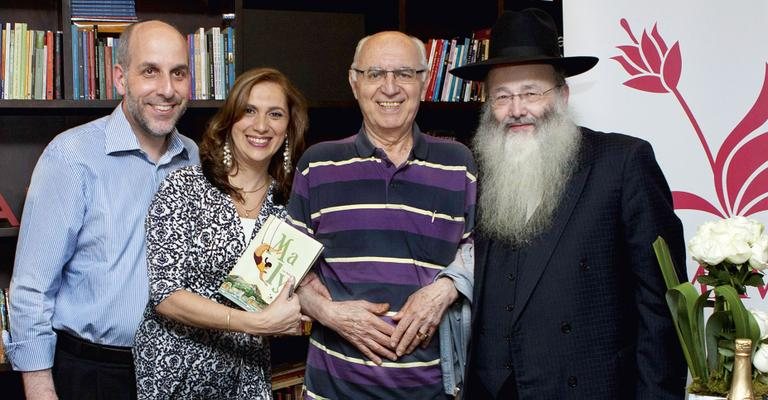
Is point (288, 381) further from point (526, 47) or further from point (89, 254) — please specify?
point (526, 47)

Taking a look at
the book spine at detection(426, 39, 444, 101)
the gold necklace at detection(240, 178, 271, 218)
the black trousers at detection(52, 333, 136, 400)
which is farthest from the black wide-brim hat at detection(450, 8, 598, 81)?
the book spine at detection(426, 39, 444, 101)

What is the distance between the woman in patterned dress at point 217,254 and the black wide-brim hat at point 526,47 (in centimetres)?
68

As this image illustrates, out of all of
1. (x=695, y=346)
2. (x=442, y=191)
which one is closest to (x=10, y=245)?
(x=442, y=191)

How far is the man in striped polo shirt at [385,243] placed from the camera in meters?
2.36

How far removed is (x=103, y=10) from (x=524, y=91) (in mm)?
1997

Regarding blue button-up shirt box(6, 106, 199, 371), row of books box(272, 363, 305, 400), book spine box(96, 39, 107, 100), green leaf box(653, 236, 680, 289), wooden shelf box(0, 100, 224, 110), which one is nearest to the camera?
green leaf box(653, 236, 680, 289)

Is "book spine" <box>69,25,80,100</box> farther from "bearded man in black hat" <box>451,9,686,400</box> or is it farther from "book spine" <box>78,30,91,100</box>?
"bearded man in black hat" <box>451,9,686,400</box>

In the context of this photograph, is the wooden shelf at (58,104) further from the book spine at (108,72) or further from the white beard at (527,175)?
the white beard at (527,175)

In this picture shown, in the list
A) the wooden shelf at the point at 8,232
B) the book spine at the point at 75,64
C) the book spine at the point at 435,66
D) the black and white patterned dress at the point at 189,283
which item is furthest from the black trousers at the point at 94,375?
the book spine at the point at 435,66

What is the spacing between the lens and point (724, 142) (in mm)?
2990

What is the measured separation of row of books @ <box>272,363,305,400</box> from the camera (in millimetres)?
3805

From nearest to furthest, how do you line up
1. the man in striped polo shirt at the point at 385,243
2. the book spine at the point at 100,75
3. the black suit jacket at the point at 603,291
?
1. the black suit jacket at the point at 603,291
2. the man in striped polo shirt at the point at 385,243
3. the book spine at the point at 100,75

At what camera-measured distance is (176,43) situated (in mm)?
2811

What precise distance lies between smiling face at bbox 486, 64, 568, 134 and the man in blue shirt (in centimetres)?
110
